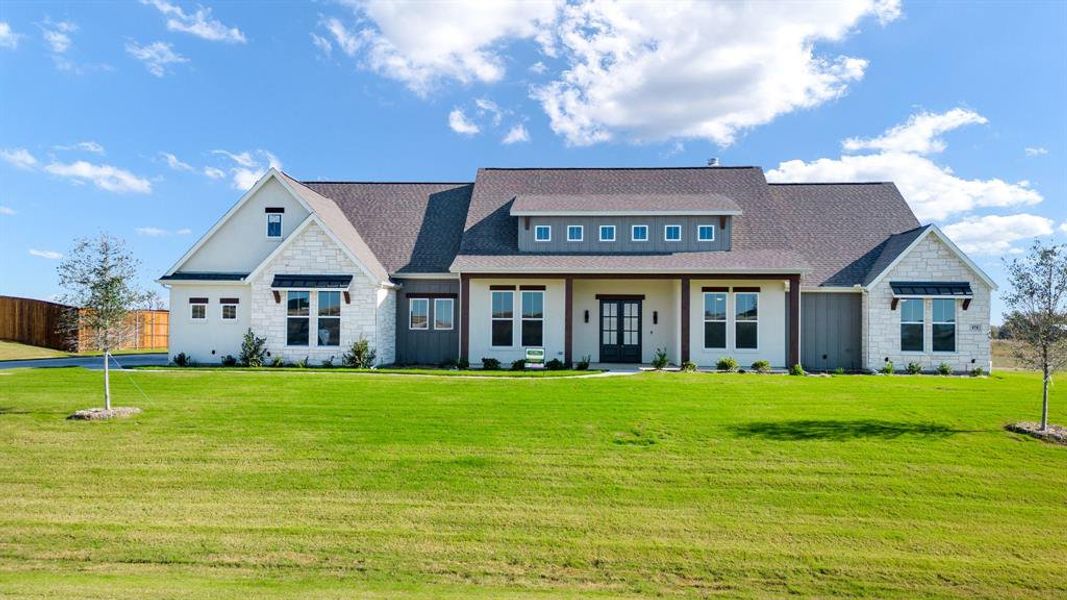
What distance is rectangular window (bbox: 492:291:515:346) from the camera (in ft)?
69.1

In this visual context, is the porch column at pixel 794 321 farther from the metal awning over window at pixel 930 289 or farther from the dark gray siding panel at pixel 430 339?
the dark gray siding panel at pixel 430 339

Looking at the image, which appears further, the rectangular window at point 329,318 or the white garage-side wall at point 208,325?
the white garage-side wall at point 208,325

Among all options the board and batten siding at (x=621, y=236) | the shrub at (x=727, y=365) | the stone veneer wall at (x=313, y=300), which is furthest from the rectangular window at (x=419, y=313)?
the shrub at (x=727, y=365)

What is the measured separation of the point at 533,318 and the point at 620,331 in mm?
3527

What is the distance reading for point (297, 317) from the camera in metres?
20.4

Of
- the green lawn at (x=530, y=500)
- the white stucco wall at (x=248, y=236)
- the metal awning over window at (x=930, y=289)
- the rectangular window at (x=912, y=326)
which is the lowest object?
the green lawn at (x=530, y=500)

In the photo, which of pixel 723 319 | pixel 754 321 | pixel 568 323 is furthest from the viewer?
pixel 723 319

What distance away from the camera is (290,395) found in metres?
13.5

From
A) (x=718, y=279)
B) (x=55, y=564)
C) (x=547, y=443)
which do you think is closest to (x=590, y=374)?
(x=718, y=279)

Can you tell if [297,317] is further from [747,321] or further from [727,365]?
[747,321]

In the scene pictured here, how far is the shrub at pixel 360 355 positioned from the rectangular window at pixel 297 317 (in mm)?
1780

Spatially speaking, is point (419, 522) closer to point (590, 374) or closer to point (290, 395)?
point (290, 395)

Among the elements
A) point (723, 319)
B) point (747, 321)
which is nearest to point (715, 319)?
point (723, 319)

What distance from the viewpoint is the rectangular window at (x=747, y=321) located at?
67.2 feet
